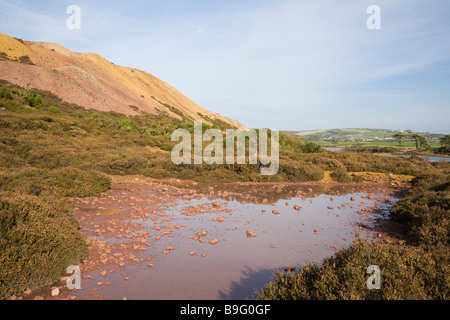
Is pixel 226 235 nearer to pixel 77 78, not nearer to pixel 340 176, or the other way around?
pixel 340 176

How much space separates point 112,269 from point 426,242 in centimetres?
724

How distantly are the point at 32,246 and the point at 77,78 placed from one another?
5444 cm

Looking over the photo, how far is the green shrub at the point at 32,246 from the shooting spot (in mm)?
4391

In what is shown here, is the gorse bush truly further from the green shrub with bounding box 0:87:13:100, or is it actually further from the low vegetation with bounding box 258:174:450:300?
the green shrub with bounding box 0:87:13:100

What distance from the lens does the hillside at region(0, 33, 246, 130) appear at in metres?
42.7

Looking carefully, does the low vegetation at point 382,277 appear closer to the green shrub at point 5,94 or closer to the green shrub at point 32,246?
the green shrub at point 32,246

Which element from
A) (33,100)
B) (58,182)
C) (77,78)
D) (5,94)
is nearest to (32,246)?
(58,182)

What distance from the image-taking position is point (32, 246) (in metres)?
4.80

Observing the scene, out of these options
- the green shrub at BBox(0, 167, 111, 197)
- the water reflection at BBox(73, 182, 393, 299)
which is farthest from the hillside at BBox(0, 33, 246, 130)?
the water reflection at BBox(73, 182, 393, 299)

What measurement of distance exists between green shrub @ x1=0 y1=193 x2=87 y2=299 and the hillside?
4316 centimetres

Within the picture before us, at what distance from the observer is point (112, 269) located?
5504 millimetres

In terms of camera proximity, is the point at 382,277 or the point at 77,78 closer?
the point at 382,277

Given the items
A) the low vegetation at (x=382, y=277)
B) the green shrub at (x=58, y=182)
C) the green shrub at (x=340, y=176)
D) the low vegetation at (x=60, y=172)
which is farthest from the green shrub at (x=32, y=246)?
the green shrub at (x=340, y=176)
